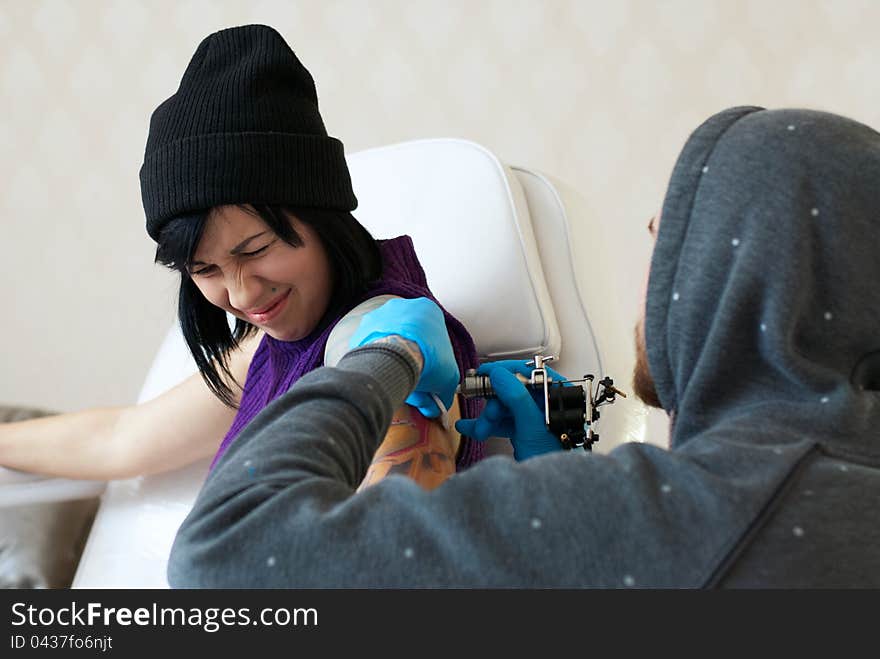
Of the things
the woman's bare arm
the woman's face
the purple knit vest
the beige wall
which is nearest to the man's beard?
the purple knit vest

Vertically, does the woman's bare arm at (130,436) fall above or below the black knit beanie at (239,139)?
below

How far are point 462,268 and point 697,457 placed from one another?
0.91 metres

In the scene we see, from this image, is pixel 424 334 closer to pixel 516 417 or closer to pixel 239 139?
pixel 516 417

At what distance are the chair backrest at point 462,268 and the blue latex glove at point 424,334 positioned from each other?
0.40m

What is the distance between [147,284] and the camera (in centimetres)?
256

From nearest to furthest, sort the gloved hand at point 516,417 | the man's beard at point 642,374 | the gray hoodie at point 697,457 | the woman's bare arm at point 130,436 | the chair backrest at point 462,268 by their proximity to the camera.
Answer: the gray hoodie at point 697,457, the man's beard at point 642,374, the gloved hand at point 516,417, the chair backrest at point 462,268, the woman's bare arm at point 130,436

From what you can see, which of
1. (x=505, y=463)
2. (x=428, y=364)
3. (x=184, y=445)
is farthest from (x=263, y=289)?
(x=505, y=463)

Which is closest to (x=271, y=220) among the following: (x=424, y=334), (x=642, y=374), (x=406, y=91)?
(x=424, y=334)

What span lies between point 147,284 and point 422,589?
2129 millimetres

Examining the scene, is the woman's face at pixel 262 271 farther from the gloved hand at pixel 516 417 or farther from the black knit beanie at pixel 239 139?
the gloved hand at pixel 516 417

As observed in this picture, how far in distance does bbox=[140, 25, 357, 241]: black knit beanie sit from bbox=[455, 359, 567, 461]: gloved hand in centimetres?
33

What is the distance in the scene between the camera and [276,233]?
1188 millimetres

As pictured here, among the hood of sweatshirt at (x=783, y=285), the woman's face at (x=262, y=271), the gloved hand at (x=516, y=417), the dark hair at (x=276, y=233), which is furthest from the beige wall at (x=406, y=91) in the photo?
the hood of sweatshirt at (x=783, y=285)

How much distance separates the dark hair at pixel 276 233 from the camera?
1188 millimetres
